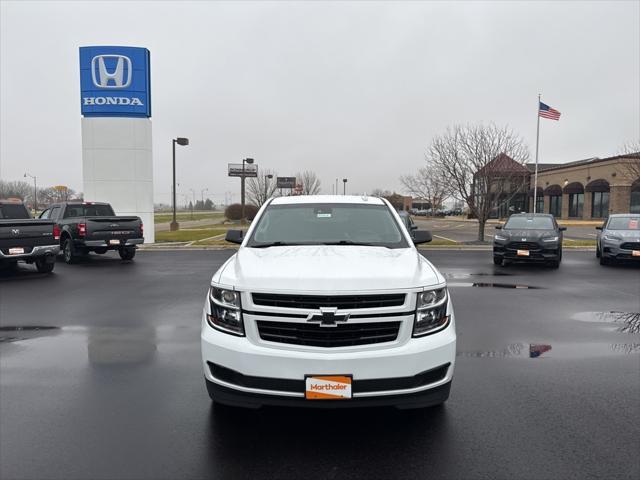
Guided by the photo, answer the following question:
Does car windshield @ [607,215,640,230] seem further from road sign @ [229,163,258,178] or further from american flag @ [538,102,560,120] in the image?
road sign @ [229,163,258,178]

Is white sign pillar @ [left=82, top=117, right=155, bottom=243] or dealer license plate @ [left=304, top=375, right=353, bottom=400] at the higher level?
white sign pillar @ [left=82, top=117, right=155, bottom=243]

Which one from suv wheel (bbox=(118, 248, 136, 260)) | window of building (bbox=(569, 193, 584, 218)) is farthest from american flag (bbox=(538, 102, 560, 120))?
window of building (bbox=(569, 193, 584, 218))

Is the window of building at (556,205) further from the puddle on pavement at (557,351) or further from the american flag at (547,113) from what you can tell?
the puddle on pavement at (557,351)

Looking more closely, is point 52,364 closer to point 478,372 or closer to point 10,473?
point 10,473

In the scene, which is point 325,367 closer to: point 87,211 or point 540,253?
point 540,253

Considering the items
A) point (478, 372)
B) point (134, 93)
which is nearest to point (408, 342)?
point (478, 372)

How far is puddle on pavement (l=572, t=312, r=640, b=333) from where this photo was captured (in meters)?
7.08

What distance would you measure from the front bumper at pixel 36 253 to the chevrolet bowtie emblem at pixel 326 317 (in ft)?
37.1

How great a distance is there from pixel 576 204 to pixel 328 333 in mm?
57814

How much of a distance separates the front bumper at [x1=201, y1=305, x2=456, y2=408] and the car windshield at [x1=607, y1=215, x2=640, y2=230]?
14.4 meters

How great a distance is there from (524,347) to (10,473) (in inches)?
213

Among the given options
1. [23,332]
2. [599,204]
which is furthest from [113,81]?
[599,204]

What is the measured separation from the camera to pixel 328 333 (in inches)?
136

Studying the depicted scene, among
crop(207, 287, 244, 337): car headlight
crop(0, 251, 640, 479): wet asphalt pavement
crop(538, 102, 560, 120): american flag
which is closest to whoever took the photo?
crop(0, 251, 640, 479): wet asphalt pavement
